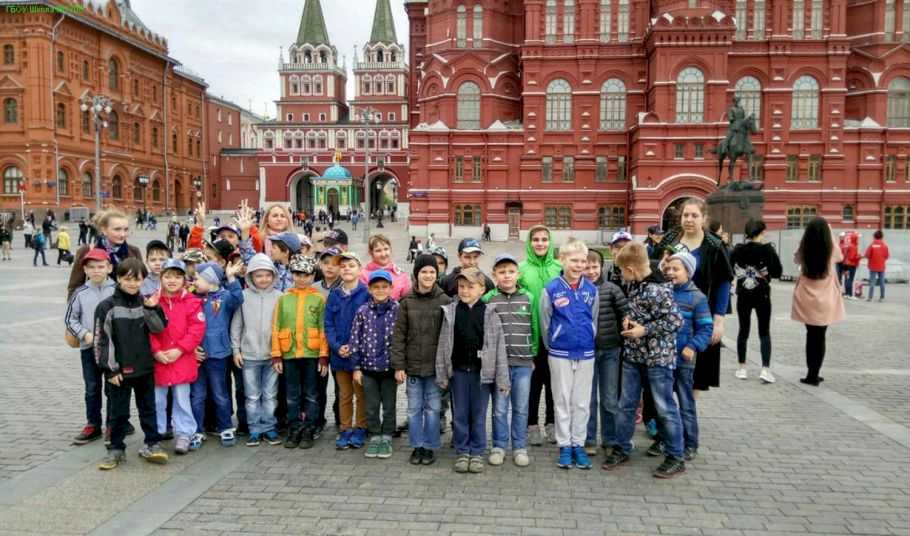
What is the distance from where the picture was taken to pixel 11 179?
4744 centimetres

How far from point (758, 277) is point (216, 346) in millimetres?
6404

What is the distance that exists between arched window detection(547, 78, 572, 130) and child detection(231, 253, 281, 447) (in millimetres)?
39713

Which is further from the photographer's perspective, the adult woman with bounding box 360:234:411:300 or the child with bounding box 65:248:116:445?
the adult woman with bounding box 360:234:411:300

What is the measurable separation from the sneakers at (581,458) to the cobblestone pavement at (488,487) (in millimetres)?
81

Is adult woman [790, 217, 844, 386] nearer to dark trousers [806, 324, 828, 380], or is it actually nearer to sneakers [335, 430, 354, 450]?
dark trousers [806, 324, 828, 380]

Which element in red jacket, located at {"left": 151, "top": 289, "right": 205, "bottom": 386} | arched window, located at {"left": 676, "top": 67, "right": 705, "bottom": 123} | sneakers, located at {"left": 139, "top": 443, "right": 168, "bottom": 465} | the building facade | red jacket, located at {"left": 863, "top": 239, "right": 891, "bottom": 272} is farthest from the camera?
the building facade

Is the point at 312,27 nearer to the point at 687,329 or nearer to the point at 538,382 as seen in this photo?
the point at 538,382

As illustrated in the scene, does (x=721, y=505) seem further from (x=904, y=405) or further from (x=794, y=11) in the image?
(x=794, y=11)

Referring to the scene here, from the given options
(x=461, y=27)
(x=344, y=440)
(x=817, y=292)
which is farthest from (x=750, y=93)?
(x=344, y=440)

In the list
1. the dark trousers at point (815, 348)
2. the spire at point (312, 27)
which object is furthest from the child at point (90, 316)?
the spire at point (312, 27)

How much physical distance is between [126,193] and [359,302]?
57174 millimetres

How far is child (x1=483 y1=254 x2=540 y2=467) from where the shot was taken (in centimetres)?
550

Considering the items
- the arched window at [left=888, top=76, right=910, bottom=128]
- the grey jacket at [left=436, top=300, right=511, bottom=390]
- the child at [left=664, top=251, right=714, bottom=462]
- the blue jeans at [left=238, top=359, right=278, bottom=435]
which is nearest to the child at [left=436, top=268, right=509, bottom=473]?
the grey jacket at [left=436, top=300, right=511, bottom=390]

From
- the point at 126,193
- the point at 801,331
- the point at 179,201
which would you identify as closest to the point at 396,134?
the point at 179,201
